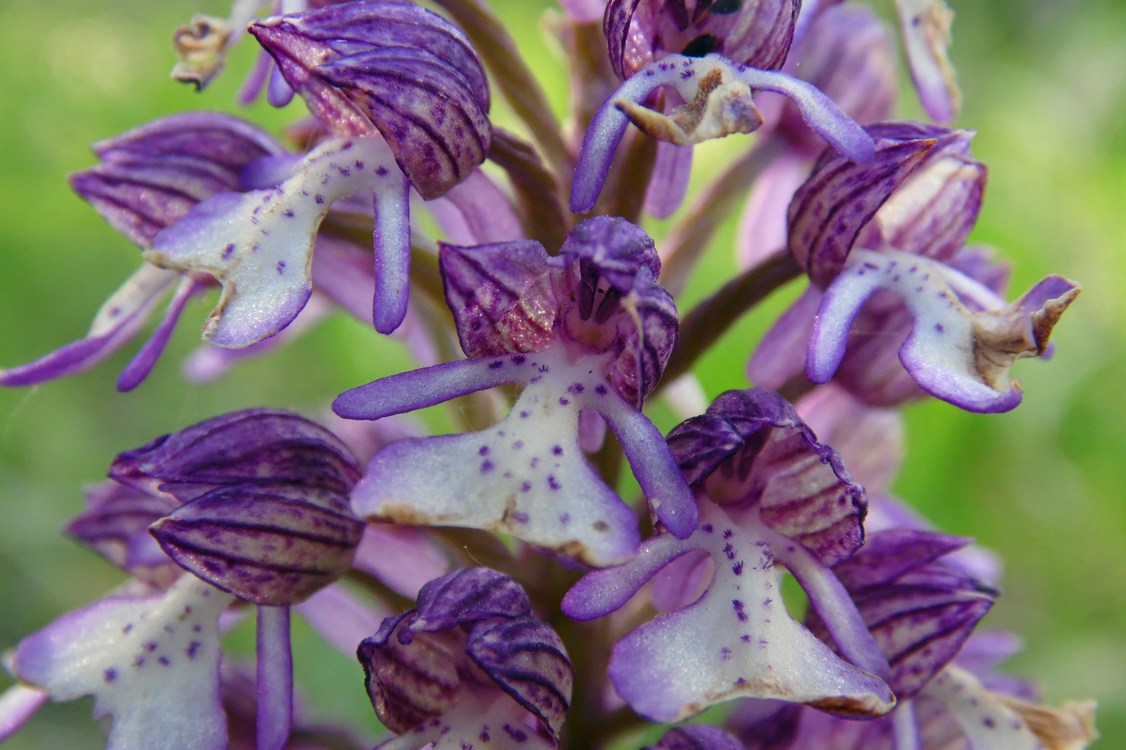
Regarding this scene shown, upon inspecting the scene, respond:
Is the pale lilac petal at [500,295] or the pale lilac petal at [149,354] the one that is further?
the pale lilac petal at [149,354]

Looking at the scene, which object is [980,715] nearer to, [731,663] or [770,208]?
[731,663]

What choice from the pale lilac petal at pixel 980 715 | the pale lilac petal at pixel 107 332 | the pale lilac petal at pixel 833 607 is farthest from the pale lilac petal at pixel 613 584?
the pale lilac petal at pixel 107 332

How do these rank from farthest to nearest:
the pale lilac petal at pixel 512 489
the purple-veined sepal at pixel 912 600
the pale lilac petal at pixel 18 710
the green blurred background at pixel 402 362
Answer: the green blurred background at pixel 402 362, the pale lilac petal at pixel 18 710, the purple-veined sepal at pixel 912 600, the pale lilac petal at pixel 512 489

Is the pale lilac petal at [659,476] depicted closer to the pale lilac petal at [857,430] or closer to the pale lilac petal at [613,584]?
the pale lilac petal at [613,584]

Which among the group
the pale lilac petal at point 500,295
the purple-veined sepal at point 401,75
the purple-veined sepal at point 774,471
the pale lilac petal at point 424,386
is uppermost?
the purple-veined sepal at point 401,75

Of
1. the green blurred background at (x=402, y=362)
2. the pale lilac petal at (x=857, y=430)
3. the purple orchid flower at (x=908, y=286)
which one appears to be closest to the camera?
the purple orchid flower at (x=908, y=286)

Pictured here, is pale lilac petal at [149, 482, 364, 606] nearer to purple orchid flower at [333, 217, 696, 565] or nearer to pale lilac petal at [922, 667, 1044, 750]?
purple orchid flower at [333, 217, 696, 565]

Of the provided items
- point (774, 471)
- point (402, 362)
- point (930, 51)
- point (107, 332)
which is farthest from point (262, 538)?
point (402, 362)
